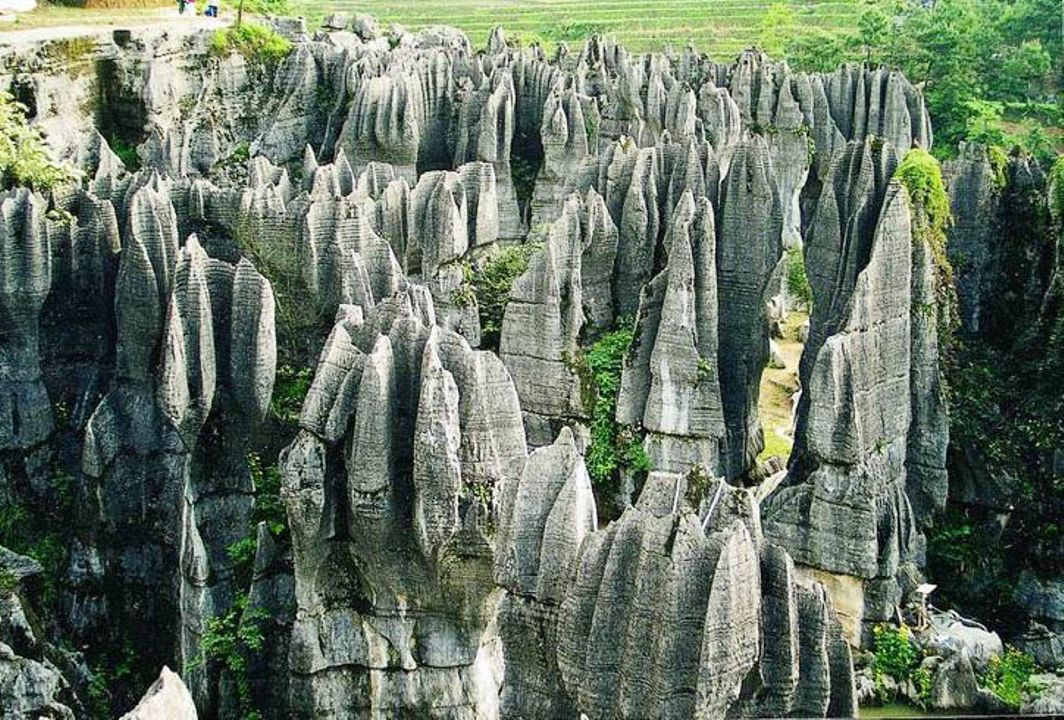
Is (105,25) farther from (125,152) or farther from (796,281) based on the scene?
(796,281)

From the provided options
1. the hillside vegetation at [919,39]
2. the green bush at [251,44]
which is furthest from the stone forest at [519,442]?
the hillside vegetation at [919,39]

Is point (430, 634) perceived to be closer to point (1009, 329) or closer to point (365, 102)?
point (1009, 329)

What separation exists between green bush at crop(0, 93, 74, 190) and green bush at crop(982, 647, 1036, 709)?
14984mm

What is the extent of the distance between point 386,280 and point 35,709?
709cm

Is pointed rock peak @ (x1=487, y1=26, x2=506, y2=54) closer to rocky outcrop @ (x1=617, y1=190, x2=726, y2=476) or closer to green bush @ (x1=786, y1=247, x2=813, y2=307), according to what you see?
green bush @ (x1=786, y1=247, x2=813, y2=307)

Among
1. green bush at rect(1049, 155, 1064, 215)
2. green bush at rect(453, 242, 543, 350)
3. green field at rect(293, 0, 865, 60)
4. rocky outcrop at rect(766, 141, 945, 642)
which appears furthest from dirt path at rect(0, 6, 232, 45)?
green field at rect(293, 0, 865, 60)

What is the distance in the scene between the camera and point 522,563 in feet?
37.4

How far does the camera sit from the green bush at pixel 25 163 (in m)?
21.3

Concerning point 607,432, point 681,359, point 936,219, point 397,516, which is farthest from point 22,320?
point 936,219

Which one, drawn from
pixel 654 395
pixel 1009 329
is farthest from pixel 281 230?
pixel 1009 329

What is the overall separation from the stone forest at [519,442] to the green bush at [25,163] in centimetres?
6

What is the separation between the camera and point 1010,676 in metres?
16.3

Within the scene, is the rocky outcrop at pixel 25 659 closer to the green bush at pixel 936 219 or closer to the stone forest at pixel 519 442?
the stone forest at pixel 519 442

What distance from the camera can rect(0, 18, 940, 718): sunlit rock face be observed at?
1029cm
